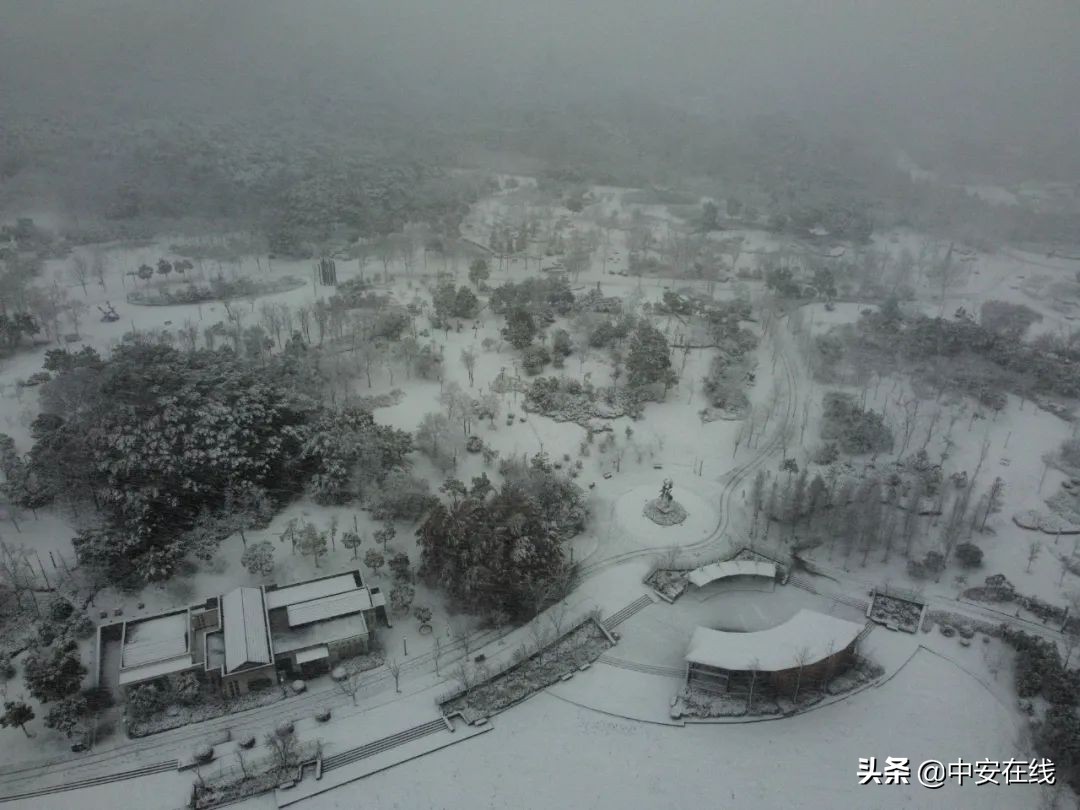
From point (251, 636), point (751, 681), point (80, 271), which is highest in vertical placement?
point (80, 271)

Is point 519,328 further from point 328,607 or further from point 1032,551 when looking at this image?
point 1032,551

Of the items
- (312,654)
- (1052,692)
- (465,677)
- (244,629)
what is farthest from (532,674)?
(1052,692)

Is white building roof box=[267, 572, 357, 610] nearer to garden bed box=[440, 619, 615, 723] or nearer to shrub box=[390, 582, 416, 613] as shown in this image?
shrub box=[390, 582, 416, 613]

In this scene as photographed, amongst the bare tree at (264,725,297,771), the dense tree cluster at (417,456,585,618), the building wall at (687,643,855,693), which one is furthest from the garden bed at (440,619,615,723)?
the bare tree at (264,725,297,771)

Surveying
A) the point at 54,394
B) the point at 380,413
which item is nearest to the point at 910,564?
the point at 380,413

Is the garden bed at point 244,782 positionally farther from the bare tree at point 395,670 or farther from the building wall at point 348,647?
the building wall at point 348,647

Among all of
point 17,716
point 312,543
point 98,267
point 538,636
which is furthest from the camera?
point 98,267

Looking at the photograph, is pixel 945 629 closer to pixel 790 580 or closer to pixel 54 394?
pixel 790 580
